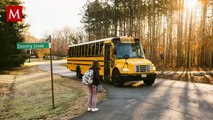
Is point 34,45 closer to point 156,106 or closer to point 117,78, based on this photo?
point 156,106

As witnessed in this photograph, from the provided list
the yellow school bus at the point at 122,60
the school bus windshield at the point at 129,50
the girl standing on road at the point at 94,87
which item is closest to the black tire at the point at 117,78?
the yellow school bus at the point at 122,60

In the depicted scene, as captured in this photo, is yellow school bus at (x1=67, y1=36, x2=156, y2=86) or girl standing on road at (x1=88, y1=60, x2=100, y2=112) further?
yellow school bus at (x1=67, y1=36, x2=156, y2=86)

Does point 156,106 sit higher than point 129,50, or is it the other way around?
point 129,50

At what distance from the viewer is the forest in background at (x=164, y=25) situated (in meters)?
37.8

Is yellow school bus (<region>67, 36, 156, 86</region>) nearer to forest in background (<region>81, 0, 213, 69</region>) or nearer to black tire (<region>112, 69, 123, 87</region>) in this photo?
black tire (<region>112, 69, 123, 87</region>)

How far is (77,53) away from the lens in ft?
86.2

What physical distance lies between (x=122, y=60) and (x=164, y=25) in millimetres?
38786

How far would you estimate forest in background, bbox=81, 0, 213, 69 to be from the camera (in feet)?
124

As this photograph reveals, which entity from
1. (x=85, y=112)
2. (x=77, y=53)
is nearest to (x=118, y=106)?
(x=85, y=112)

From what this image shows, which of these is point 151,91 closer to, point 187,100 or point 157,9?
point 187,100

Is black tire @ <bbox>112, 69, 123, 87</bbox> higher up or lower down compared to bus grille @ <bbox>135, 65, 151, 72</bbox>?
lower down

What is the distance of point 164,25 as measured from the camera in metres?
55.1

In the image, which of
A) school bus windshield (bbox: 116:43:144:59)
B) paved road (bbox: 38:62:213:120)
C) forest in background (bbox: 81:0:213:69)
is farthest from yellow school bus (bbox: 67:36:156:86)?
forest in background (bbox: 81:0:213:69)

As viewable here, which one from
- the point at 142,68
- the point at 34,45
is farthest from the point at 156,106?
the point at 142,68
